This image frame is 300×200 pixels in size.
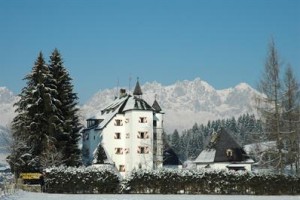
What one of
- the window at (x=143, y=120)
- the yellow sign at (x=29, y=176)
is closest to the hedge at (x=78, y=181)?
the yellow sign at (x=29, y=176)

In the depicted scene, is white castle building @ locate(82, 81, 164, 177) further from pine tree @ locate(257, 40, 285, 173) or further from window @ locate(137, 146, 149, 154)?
pine tree @ locate(257, 40, 285, 173)

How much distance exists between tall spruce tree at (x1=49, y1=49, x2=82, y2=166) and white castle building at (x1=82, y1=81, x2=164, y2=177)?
1037 centimetres

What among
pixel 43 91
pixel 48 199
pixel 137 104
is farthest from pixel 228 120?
pixel 48 199

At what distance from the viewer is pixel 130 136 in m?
72.6

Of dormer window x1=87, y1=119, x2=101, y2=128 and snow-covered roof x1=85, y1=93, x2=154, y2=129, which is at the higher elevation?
snow-covered roof x1=85, y1=93, x2=154, y2=129

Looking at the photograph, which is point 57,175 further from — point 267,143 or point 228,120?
point 228,120

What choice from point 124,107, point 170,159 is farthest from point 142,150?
point 170,159

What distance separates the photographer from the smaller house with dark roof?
244ft

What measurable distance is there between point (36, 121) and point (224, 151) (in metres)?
31.9

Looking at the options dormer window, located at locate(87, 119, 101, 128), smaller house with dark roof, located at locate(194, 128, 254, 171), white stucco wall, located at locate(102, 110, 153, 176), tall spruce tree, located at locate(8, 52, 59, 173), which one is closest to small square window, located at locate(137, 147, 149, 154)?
white stucco wall, located at locate(102, 110, 153, 176)

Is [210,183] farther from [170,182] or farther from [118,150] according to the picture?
[118,150]

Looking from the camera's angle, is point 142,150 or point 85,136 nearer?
point 142,150

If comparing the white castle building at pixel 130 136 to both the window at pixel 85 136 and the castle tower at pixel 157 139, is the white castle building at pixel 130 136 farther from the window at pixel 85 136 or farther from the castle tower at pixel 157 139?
the window at pixel 85 136

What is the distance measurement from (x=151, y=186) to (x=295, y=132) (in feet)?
45.1
